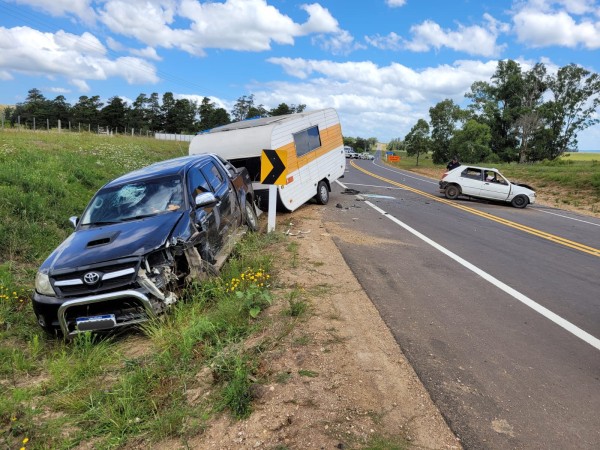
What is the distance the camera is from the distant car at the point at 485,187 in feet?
57.0

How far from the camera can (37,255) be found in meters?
8.34

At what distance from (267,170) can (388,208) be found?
6811mm

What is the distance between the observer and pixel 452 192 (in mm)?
18828

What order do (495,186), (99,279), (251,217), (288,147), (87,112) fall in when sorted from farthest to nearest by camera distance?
(87,112) < (495,186) < (288,147) < (251,217) < (99,279)

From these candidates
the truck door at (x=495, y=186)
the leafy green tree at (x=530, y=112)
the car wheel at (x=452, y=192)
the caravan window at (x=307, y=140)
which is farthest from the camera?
the leafy green tree at (x=530, y=112)

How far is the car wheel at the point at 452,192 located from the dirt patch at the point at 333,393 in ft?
48.5

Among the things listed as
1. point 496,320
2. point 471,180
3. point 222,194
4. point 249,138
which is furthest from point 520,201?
point 222,194

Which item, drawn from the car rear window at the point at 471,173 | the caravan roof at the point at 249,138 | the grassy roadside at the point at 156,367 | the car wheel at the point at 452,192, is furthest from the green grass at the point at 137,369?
the car rear window at the point at 471,173

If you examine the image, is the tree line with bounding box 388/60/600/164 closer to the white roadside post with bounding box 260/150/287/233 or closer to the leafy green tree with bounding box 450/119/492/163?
the leafy green tree with bounding box 450/119/492/163

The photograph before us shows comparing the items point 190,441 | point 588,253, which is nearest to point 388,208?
point 588,253

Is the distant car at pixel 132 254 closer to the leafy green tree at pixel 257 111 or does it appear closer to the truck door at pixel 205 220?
the truck door at pixel 205 220

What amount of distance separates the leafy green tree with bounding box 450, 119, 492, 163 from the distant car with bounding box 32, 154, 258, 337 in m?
54.7

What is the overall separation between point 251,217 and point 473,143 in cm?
5310

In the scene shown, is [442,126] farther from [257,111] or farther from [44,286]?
[44,286]
